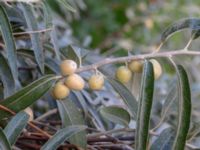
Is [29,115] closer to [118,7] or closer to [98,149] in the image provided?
[98,149]

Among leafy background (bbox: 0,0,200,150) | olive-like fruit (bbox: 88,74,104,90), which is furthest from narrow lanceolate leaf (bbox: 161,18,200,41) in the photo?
olive-like fruit (bbox: 88,74,104,90)

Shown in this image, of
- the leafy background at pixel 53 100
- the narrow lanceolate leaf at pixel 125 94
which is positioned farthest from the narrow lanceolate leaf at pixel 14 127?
the narrow lanceolate leaf at pixel 125 94

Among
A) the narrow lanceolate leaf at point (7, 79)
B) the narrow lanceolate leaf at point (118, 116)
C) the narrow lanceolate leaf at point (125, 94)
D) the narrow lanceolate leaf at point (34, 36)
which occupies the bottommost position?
the narrow lanceolate leaf at point (118, 116)

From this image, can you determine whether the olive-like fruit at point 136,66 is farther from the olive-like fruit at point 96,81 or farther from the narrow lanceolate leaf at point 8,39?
the narrow lanceolate leaf at point 8,39

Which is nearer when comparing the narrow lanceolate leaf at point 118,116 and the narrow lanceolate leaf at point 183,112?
the narrow lanceolate leaf at point 183,112

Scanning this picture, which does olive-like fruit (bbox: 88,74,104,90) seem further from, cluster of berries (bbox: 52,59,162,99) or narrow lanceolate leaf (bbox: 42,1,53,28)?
narrow lanceolate leaf (bbox: 42,1,53,28)
